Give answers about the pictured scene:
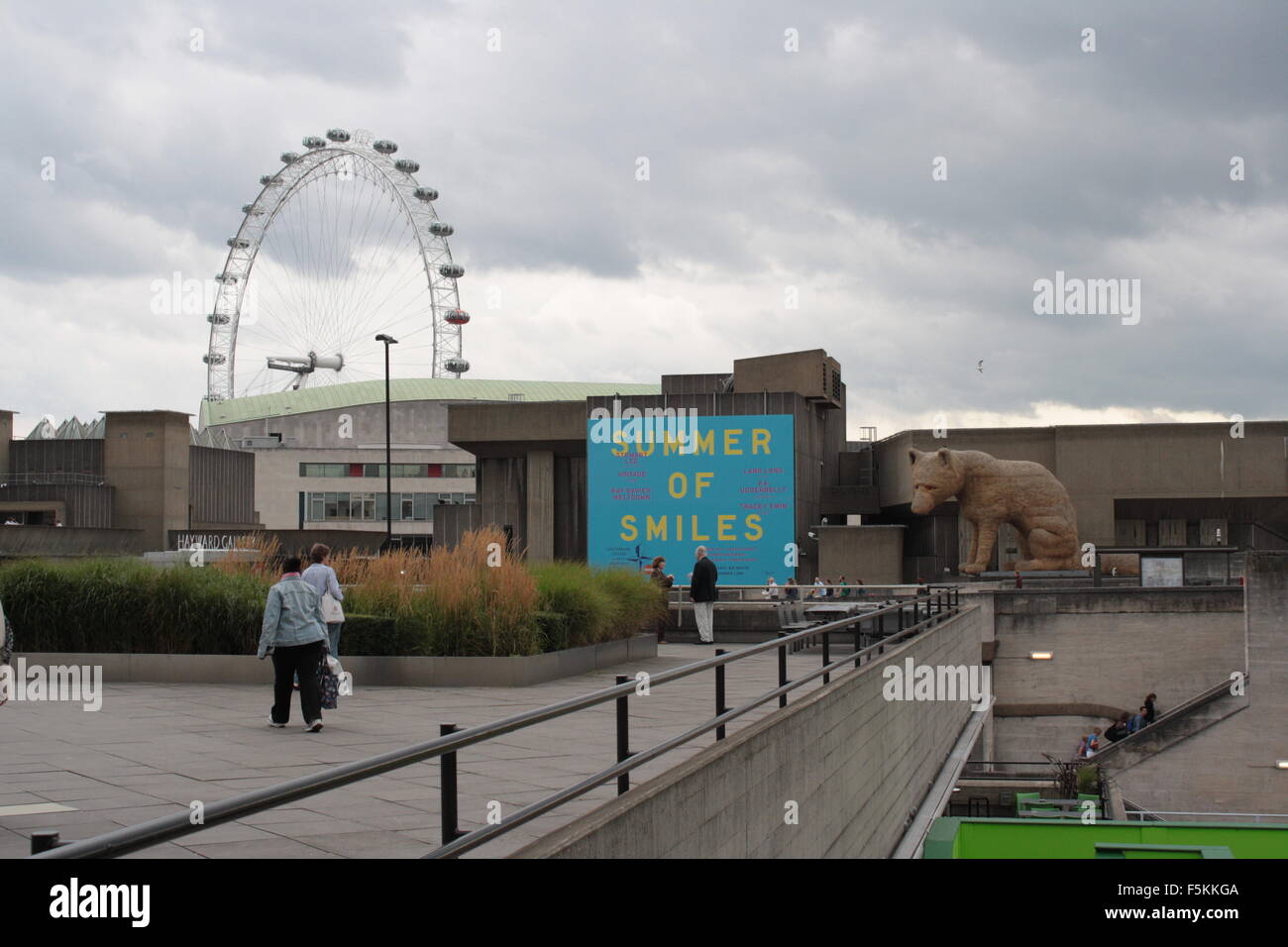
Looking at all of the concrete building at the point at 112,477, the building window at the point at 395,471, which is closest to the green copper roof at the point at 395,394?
the building window at the point at 395,471

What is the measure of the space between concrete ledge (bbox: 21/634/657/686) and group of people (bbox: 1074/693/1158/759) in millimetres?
21343

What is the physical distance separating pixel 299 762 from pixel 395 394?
10816 cm

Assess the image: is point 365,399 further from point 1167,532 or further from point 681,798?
point 681,798

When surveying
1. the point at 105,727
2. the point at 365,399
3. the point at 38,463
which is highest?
the point at 365,399

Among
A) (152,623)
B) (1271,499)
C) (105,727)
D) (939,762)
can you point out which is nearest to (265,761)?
(105,727)

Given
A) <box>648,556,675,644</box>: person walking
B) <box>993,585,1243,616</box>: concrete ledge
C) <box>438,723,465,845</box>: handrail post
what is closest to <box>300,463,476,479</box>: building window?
<box>993,585,1243,616</box>: concrete ledge

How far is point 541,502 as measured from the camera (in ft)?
173

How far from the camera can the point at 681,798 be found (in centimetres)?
703

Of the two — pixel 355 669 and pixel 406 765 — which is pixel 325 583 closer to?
pixel 355 669

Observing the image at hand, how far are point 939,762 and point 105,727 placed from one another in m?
12.2

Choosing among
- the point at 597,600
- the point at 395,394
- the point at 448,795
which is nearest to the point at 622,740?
the point at 448,795

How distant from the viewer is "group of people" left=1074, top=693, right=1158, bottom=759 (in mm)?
Answer: 32844

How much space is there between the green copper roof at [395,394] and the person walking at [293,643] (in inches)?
3929
